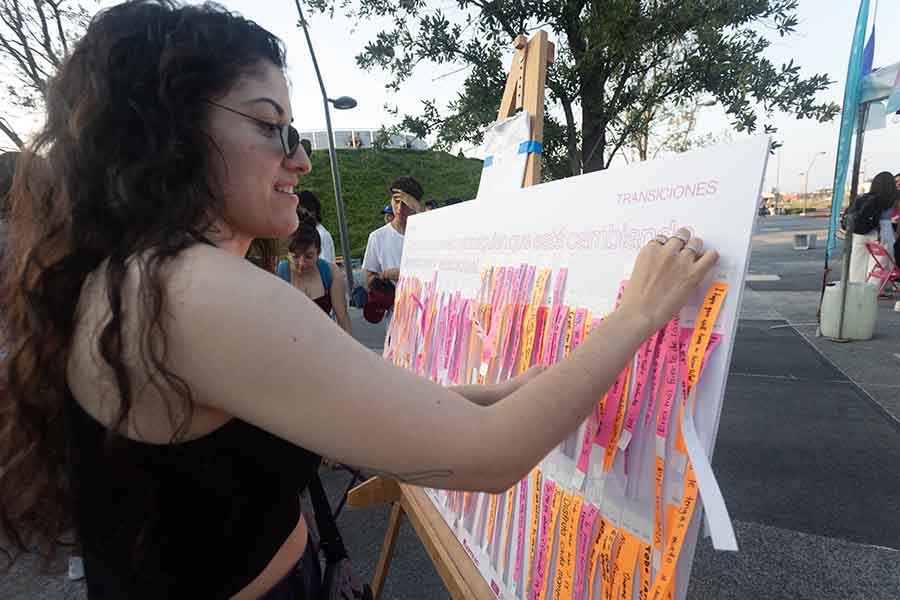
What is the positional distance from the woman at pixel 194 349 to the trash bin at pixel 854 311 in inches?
206

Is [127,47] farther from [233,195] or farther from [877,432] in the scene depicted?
[877,432]

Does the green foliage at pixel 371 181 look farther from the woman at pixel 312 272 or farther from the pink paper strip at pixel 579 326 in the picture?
the pink paper strip at pixel 579 326

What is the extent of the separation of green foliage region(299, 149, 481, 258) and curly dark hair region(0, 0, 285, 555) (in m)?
19.3

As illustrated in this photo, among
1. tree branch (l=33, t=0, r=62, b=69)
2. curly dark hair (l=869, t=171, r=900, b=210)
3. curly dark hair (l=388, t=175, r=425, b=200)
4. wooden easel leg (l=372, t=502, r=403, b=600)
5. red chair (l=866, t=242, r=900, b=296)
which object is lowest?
wooden easel leg (l=372, t=502, r=403, b=600)

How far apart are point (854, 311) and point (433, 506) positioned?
5151 millimetres

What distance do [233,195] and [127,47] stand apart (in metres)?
0.24

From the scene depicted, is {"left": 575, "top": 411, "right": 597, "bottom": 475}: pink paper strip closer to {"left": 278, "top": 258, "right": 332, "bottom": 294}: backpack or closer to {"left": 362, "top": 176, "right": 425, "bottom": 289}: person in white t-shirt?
{"left": 278, "top": 258, "right": 332, "bottom": 294}: backpack

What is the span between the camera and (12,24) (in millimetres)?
7715

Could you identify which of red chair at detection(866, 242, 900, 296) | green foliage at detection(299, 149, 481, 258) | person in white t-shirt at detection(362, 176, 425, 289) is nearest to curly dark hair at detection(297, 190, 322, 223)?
person in white t-shirt at detection(362, 176, 425, 289)

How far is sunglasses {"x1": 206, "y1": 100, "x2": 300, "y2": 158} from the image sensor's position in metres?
0.73

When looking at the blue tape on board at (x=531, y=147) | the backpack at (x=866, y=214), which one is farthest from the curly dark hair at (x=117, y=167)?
the backpack at (x=866, y=214)

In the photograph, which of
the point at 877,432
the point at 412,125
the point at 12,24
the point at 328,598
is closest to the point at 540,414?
the point at 328,598

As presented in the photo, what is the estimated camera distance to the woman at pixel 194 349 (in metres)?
0.55

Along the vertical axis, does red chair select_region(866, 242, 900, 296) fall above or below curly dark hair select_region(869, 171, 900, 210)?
below
